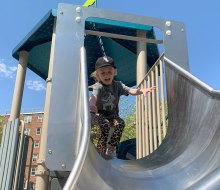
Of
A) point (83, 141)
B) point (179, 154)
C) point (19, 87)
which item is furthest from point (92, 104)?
point (19, 87)

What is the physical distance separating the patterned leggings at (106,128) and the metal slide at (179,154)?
327mm

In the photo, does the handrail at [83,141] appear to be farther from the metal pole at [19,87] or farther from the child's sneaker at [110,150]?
the metal pole at [19,87]

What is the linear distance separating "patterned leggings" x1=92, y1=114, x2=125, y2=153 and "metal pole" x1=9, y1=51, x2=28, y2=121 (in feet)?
10.4

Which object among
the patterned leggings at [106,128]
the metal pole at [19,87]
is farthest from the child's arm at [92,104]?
the metal pole at [19,87]

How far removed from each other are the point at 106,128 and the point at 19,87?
3.53 m

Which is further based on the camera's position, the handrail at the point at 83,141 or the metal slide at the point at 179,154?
the metal slide at the point at 179,154

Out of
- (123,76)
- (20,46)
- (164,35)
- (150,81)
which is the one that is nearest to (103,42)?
(123,76)

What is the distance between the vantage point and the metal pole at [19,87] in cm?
529

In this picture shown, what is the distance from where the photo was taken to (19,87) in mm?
5484

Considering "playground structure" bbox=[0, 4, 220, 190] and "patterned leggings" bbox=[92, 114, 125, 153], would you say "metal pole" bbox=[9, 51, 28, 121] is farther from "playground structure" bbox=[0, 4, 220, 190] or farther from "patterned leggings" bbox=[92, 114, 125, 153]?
"patterned leggings" bbox=[92, 114, 125, 153]

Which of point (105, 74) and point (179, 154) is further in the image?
point (105, 74)

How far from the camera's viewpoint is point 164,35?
2.21m

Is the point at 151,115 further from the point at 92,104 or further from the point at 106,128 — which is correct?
the point at 92,104

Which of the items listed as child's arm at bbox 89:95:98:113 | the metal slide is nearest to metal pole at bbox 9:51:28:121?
child's arm at bbox 89:95:98:113
